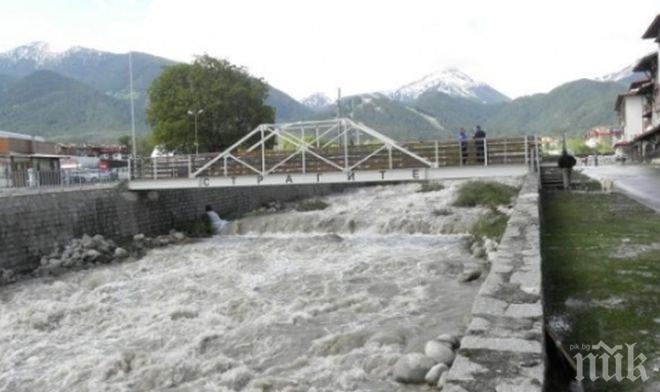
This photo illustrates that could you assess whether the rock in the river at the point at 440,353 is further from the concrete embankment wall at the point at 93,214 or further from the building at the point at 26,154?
the building at the point at 26,154

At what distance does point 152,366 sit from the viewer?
1071 cm

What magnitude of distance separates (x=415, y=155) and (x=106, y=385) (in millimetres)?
17501

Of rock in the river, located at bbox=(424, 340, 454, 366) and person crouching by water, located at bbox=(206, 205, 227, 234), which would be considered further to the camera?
person crouching by water, located at bbox=(206, 205, 227, 234)

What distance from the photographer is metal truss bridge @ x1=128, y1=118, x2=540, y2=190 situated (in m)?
24.8

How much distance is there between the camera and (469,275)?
1580 centimetres

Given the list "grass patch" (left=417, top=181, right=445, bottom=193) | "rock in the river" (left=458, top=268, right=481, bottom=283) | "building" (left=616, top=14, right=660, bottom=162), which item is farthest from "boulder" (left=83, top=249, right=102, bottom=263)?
"building" (left=616, top=14, right=660, bottom=162)

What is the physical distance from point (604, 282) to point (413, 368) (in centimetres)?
329

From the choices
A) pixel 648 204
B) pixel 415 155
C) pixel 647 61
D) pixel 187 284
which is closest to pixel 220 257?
pixel 187 284

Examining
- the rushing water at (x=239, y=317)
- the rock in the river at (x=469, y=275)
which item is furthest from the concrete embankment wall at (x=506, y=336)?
the rock in the river at (x=469, y=275)

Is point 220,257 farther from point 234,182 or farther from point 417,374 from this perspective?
point 417,374

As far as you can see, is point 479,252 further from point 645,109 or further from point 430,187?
point 645,109

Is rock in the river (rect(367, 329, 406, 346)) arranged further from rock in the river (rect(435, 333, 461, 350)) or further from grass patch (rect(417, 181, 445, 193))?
grass patch (rect(417, 181, 445, 193))

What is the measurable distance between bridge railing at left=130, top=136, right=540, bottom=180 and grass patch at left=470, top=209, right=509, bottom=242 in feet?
7.62

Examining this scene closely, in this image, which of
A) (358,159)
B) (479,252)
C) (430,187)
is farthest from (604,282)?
(430,187)
